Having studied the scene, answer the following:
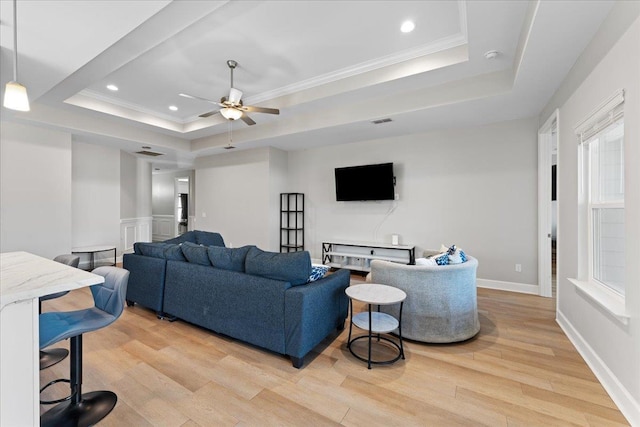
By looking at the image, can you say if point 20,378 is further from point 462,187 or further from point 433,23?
point 462,187

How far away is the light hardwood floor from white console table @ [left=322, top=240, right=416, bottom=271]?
7.19ft

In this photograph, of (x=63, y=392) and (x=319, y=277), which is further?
(x=319, y=277)

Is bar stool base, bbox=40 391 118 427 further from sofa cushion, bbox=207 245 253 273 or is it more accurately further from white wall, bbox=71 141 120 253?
white wall, bbox=71 141 120 253

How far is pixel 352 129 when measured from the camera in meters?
4.71

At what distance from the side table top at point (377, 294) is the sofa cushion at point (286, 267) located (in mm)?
436

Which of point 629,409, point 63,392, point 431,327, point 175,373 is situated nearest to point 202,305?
point 175,373

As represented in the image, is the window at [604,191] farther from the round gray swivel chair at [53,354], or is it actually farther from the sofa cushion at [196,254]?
the round gray swivel chair at [53,354]

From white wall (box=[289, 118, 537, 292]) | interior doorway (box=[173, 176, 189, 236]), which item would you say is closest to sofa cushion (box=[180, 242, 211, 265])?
white wall (box=[289, 118, 537, 292])

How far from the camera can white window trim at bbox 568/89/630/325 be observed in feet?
6.11

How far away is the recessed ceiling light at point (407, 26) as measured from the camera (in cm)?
272

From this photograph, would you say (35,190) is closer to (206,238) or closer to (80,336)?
(206,238)

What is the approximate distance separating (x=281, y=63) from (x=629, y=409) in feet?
13.9

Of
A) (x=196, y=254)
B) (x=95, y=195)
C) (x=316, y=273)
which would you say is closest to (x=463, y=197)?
(x=316, y=273)

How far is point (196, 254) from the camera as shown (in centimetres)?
292
